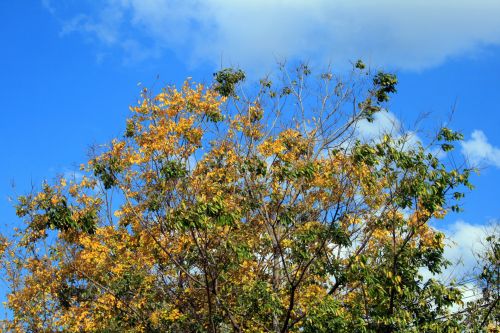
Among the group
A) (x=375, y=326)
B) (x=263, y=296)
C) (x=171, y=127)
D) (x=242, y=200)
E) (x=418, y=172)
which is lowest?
(x=375, y=326)

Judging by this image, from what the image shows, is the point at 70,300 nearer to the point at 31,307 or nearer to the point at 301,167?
the point at 31,307

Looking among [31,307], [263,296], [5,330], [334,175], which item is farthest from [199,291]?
[5,330]

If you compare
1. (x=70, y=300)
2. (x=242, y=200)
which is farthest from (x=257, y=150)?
(x=70, y=300)

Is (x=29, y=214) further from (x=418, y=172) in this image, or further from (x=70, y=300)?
(x=418, y=172)

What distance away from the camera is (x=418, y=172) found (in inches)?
453

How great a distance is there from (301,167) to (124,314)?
21.6 ft

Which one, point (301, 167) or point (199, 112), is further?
point (199, 112)

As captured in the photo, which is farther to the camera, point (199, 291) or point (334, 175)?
point (199, 291)

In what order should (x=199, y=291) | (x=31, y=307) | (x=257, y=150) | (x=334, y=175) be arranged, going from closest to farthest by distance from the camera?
(x=334, y=175) → (x=199, y=291) → (x=257, y=150) → (x=31, y=307)

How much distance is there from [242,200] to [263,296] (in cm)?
334

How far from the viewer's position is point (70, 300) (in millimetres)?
17594

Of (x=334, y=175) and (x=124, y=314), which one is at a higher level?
(x=334, y=175)

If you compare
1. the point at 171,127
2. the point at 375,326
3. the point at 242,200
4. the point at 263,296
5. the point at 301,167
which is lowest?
the point at 375,326

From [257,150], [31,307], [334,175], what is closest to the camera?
[334,175]
